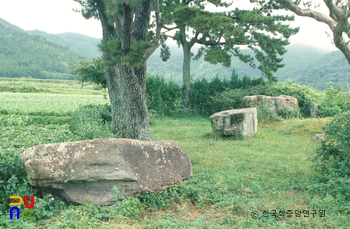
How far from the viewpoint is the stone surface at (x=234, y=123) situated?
37.7 ft

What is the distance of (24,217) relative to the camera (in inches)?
177

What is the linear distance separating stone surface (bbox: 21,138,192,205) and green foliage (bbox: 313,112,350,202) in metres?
3.00

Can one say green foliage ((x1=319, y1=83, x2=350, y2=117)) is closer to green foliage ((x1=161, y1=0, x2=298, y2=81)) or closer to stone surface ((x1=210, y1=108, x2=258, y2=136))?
green foliage ((x1=161, y1=0, x2=298, y2=81))

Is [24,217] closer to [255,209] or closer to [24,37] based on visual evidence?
[255,209]

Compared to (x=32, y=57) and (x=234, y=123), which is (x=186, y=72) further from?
(x=32, y=57)

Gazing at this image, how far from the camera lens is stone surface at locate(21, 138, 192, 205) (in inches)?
191

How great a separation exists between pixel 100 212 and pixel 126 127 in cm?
433

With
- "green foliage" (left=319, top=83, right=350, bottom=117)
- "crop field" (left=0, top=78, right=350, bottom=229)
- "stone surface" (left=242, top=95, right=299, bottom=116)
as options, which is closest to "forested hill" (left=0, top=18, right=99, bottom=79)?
"green foliage" (left=319, top=83, right=350, bottom=117)

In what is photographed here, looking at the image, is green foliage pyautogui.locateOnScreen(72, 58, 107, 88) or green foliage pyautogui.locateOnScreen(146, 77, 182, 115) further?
green foliage pyautogui.locateOnScreen(146, 77, 182, 115)

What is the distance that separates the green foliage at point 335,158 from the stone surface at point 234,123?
455cm

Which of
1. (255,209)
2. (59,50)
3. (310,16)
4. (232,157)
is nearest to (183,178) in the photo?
(255,209)

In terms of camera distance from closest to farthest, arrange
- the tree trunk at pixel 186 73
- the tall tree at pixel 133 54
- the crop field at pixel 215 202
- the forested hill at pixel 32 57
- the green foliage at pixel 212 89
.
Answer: the crop field at pixel 215 202
the tall tree at pixel 133 54
the green foliage at pixel 212 89
the tree trunk at pixel 186 73
the forested hill at pixel 32 57

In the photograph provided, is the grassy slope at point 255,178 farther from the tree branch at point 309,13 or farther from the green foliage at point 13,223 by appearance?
the tree branch at point 309,13

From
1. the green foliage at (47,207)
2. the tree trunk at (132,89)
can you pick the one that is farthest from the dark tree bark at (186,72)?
the green foliage at (47,207)
